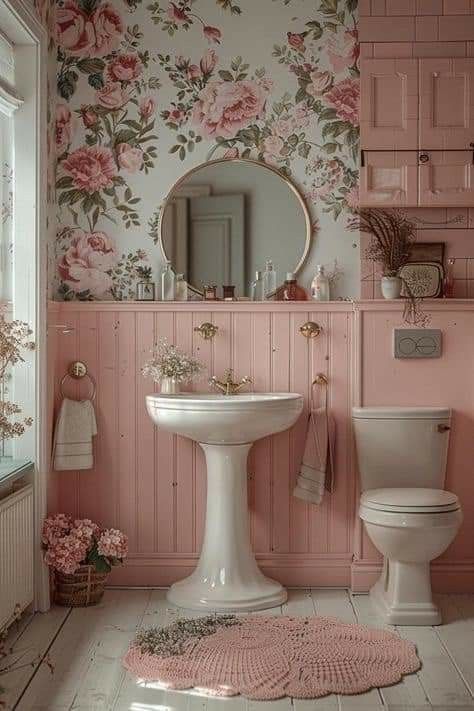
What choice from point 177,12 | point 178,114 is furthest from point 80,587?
point 177,12

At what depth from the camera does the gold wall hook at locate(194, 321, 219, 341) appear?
4180 millimetres

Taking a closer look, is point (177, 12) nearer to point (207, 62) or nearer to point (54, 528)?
point (207, 62)

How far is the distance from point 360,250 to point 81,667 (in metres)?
2.16

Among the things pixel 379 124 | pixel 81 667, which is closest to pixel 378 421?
pixel 379 124

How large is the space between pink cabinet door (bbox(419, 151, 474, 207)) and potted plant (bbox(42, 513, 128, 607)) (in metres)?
1.97

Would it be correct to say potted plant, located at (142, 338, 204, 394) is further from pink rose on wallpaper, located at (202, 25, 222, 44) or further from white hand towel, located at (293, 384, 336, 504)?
pink rose on wallpaper, located at (202, 25, 222, 44)

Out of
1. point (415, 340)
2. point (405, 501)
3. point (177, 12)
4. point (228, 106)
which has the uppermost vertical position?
point (177, 12)

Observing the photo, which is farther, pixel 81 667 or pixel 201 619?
pixel 201 619

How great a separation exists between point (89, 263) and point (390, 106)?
4.93 ft

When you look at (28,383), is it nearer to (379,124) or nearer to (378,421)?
(378,421)

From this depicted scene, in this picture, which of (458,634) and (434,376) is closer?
(458,634)

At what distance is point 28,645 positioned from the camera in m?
3.39

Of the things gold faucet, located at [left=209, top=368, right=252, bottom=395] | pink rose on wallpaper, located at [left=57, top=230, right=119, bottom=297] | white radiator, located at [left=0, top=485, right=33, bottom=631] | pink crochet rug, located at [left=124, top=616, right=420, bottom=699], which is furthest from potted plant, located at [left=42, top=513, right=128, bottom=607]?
pink rose on wallpaper, located at [left=57, top=230, right=119, bottom=297]

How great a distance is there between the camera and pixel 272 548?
4246 millimetres
